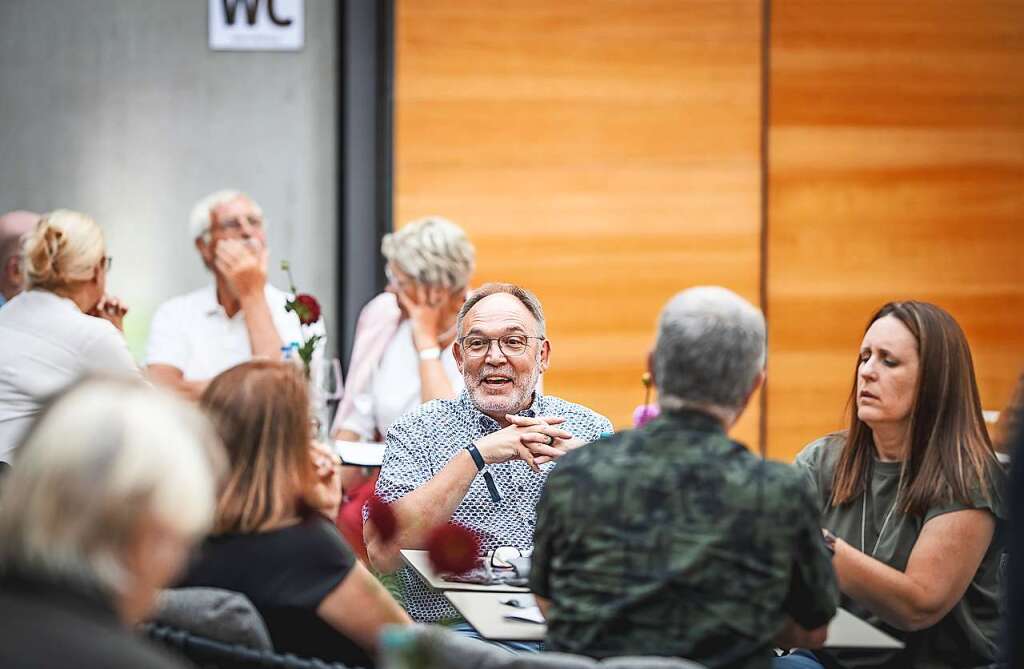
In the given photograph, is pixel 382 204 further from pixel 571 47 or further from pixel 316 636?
pixel 316 636

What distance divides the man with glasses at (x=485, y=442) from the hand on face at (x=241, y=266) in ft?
5.59

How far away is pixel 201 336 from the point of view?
4.89m

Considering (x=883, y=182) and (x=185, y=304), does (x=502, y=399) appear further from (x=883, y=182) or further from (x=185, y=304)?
(x=883, y=182)

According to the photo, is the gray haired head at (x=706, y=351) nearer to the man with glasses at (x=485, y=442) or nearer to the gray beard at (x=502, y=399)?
Answer: the man with glasses at (x=485, y=442)

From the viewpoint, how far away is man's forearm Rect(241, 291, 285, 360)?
4.77 metres

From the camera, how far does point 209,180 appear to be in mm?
5699

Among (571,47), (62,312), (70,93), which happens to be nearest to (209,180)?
(70,93)

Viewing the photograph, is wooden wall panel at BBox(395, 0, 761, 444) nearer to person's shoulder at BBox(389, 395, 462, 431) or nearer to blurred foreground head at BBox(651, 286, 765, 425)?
person's shoulder at BBox(389, 395, 462, 431)

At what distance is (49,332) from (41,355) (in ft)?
0.23

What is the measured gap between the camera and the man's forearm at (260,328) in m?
4.77

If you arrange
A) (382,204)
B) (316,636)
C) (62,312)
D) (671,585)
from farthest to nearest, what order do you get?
(382,204) < (62,312) < (316,636) < (671,585)

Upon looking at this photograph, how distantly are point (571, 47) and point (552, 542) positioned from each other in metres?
3.92

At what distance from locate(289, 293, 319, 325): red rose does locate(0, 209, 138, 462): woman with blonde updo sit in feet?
1.77

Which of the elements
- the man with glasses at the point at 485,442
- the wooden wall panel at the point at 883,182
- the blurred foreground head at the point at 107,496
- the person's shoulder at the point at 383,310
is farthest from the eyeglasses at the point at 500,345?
the wooden wall panel at the point at 883,182
